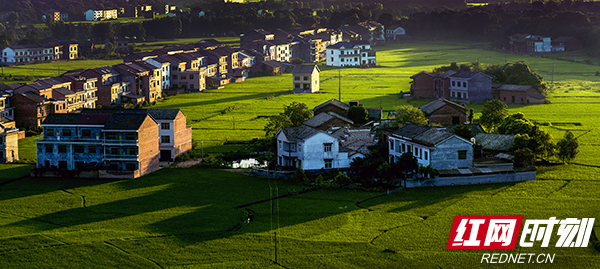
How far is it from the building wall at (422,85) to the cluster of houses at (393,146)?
22018mm

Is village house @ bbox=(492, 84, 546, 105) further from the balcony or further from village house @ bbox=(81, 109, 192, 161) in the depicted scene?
the balcony

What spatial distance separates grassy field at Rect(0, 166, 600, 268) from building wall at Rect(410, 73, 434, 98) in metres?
31.7

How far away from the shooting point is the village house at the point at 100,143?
1423 inches

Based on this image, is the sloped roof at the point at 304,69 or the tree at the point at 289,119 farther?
the sloped roof at the point at 304,69

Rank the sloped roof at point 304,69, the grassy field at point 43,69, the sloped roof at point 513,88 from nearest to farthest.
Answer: the sloped roof at point 513,88 → the sloped roof at point 304,69 → the grassy field at point 43,69

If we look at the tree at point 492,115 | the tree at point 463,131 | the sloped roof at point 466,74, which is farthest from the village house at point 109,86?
the tree at point 463,131

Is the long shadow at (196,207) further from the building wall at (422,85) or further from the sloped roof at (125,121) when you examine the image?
the building wall at (422,85)

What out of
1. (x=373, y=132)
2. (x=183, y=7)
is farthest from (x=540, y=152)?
(x=183, y=7)

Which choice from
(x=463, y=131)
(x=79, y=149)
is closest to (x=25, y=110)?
(x=79, y=149)

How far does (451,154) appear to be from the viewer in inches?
1347

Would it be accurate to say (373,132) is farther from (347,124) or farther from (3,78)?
(3,78)

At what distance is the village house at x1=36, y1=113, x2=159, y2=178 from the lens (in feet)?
119

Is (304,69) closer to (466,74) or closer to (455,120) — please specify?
(466,74)

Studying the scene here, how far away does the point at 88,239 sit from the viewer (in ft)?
83.1
